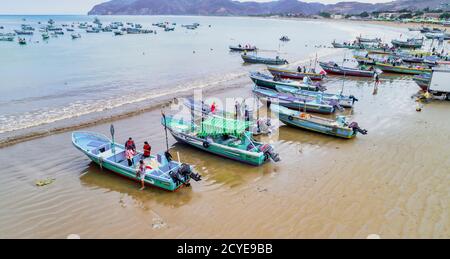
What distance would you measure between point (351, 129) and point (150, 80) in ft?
81.1

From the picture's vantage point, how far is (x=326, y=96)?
2428 cm

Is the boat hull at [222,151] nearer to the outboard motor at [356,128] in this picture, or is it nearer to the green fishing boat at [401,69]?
the outboard motor at [356,128]

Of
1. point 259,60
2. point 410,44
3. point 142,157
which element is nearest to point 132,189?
point 142,157

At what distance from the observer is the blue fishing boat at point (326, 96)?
2319 centimetres

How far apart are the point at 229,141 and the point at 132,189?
17.8 ft

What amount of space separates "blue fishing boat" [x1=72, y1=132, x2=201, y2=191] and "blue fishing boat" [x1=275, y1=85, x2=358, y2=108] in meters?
14.4

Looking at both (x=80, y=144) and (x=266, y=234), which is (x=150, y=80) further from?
(x=266, y=234)

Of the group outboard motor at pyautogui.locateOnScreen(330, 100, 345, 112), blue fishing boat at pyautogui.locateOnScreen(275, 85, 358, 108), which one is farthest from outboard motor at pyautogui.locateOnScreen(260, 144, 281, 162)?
blue fishing boat at pyautogui.locateOnScreen(275, 85, 358, 108)

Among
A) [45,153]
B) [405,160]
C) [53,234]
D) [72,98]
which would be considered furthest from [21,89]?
[405,160]

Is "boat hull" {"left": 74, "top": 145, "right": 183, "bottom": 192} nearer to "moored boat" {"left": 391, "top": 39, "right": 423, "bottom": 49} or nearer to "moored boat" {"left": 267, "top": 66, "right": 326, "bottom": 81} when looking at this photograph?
"moored boat" {"left": 267, "top": 66, "right": 326, "bottom": 81}

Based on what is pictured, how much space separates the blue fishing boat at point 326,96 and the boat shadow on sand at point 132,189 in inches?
590

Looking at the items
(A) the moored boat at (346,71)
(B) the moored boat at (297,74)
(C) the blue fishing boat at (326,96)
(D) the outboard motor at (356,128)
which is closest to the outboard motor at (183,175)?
(D) the outboard motor at (356,128)

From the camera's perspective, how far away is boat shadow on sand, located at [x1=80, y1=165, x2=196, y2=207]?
12.1m

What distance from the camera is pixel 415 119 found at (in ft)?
67.1
